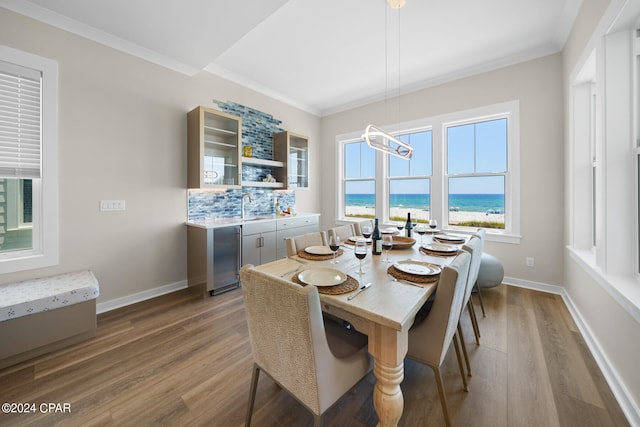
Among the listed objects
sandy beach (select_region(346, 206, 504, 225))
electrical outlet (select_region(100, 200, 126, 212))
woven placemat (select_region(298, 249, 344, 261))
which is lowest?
woven placemat (select_region(298, 249, 344, 261))

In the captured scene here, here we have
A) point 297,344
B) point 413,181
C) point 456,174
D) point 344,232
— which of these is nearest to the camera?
point 297,344

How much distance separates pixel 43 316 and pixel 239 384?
1.60 meters

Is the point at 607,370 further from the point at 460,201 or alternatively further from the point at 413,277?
the point at 460,201

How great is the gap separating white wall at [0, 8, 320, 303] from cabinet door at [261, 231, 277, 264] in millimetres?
998

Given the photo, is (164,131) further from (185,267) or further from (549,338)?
(549,338)

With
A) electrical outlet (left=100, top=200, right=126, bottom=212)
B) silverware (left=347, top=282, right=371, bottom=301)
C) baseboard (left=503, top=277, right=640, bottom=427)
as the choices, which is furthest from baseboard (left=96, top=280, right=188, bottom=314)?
baseboard (left=503, top=277, right=640, bottom=427)

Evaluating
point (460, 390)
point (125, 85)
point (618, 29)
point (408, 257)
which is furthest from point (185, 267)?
point (618, 29)

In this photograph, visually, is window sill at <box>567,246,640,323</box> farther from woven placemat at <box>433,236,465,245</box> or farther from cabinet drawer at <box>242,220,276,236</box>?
cabinet drawer at <box>242,220,276,236</box>

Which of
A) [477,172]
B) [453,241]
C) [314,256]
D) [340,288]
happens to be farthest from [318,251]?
[477,172]

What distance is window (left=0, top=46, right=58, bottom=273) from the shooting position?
206cm

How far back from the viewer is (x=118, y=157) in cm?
261

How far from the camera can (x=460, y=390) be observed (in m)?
1.51

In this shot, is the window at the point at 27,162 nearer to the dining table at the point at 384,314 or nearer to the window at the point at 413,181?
the dining table at the point at 384,314

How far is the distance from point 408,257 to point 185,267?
9.05 feet
